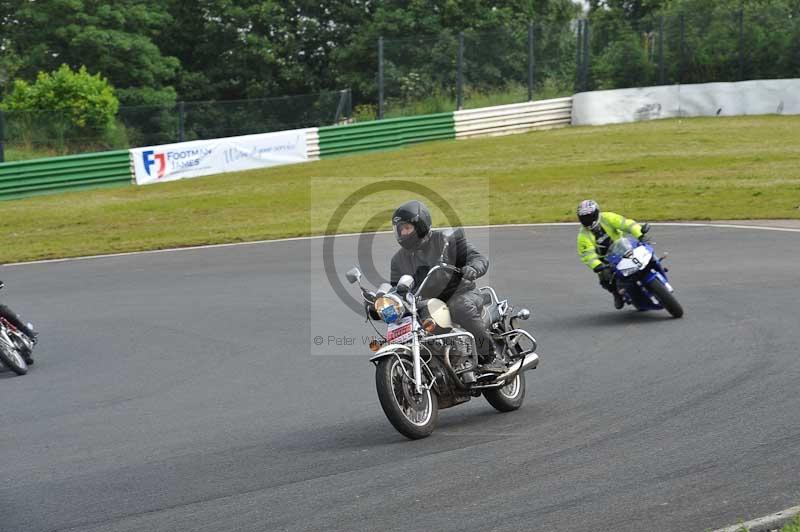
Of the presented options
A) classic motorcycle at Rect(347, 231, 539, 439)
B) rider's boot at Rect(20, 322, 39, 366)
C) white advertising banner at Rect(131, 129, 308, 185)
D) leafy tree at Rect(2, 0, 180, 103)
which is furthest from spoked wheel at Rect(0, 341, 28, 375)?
leafy tree at Rect(2, 0, 180, 103)

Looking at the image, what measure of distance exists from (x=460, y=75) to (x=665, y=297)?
26.8 meters

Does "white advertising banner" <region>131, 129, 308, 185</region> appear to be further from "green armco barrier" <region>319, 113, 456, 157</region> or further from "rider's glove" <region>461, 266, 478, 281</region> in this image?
"rider's glove" <region>461, 266, 478, 281</region>

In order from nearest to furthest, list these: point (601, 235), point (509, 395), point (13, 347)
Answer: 1. point (509, 395)
2. point (13, 347)
3. point (601, 235)

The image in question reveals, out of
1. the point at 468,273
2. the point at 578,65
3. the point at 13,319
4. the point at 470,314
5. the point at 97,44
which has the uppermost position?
the point at 97,44

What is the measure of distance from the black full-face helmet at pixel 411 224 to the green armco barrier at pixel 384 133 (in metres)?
28.1

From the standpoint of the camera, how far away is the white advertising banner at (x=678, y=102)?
40.0 metres

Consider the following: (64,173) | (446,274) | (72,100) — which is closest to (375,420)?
(446,274)

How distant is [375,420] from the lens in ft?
30.6

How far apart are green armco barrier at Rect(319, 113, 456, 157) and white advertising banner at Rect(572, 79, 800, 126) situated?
5342 millimetres

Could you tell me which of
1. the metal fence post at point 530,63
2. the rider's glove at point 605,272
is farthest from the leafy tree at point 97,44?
the rider's glove at point 605,272

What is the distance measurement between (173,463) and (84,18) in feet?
142

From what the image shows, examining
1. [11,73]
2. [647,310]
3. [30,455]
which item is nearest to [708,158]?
[647,310]

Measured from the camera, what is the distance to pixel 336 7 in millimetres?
54719

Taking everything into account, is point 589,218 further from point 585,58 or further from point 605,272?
point 585,58
